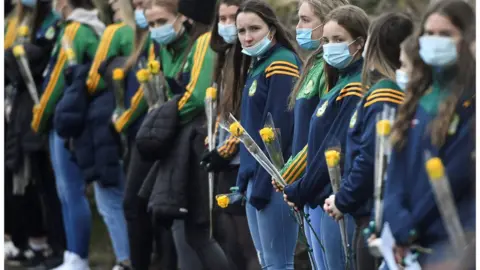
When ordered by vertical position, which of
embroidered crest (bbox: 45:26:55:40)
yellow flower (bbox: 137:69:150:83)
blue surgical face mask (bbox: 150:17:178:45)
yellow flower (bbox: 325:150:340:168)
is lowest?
embroidered crest (bbox: 45:26:55:40)

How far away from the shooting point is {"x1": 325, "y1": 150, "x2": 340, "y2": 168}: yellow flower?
23.2 feet

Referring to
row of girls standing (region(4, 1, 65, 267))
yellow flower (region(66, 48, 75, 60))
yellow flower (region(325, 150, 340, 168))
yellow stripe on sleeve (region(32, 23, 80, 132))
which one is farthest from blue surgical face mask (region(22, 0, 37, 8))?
yellow flower (region(325, 150, 340, 168))

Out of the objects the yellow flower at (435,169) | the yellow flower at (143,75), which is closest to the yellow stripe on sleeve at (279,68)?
the yellow flower at (143,75)

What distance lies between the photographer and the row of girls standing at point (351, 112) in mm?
6336

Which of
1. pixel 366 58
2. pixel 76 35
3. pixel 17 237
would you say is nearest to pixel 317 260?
pixel 366 58

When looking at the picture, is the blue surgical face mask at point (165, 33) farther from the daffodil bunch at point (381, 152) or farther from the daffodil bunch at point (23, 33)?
the daffodil bunch at point (381, 152)

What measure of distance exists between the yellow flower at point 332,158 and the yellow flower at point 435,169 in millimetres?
995

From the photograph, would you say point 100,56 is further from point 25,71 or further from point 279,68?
point 279,68

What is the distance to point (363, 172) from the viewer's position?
6855mm

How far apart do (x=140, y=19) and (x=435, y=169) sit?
4028mm

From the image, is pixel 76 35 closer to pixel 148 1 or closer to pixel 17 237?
pixel 148 1

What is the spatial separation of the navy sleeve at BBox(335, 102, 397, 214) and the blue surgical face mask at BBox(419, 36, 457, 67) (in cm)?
46

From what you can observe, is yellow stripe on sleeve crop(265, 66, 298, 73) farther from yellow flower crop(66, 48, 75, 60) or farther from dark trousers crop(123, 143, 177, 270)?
yellow flower crop(66, 48, 75, 60)

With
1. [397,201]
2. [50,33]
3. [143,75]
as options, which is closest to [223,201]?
[143,75]
